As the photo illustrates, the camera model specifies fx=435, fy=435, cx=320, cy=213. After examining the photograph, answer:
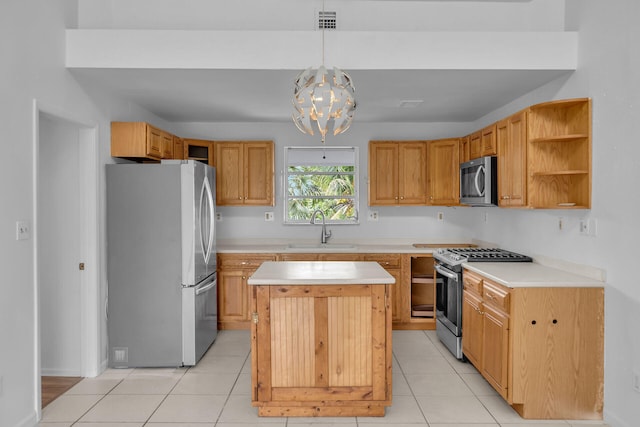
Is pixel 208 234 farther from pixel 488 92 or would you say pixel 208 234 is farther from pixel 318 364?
pixel 488 92

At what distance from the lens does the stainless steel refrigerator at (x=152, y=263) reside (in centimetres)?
373

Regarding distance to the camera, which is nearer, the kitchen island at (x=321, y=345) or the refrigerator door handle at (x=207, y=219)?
the kitchen island at (x=321, y=345)

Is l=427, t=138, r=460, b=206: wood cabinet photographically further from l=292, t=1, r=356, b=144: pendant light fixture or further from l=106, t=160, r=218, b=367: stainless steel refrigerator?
l=292, t=1, r=356, b=144: pendant light fixture

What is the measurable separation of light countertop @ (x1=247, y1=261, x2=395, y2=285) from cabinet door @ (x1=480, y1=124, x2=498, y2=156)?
5.11ft

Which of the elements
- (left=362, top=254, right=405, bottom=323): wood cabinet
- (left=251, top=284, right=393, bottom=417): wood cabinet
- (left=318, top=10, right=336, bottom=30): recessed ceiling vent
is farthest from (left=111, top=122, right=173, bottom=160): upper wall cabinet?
(left=362, top=254, right=405, bottom=323): wood cabinet

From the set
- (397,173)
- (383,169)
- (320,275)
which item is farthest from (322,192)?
(320,275)

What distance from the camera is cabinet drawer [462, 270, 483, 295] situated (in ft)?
11.1

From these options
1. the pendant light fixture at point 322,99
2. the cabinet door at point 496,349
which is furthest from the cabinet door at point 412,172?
the pendant light fixture at point 322,99

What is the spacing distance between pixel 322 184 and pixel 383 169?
0.79 meters

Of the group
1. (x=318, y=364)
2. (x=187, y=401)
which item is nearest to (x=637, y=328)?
(x=318, y=364)

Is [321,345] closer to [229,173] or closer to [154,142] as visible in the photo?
[154,142]

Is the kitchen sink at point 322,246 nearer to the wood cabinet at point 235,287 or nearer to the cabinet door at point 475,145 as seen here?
the wood cabinet at point 235,287

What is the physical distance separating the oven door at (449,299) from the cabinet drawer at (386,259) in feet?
1.56

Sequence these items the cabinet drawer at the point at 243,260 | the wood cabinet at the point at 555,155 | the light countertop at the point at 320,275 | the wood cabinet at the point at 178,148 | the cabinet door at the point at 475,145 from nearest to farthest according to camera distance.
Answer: the light countertop at the point at 320,275 < the wood cabinet at the point at 555,155 < the cabinet door at the point at 475,145 < the wood cabinet at the point at 178,148 < the cabinet drawer at the point at 243,260
